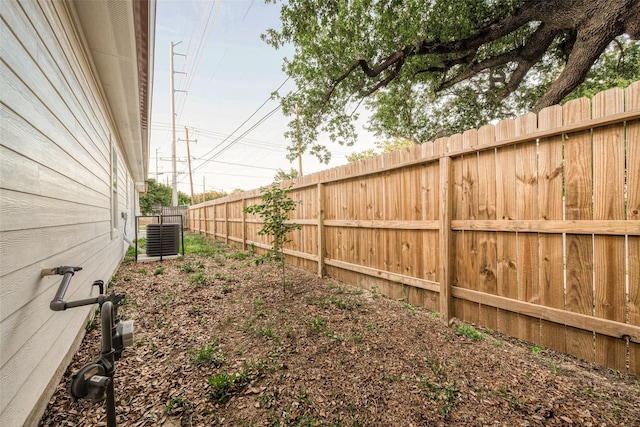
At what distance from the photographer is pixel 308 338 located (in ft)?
8.46

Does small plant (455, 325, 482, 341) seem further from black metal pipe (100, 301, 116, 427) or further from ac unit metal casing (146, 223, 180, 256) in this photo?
ac unit metal casing (146, 223, 180, 256)

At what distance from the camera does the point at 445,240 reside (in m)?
2.79

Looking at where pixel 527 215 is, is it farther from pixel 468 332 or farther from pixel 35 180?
pixel 35 180

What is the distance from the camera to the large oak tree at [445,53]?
13.2ft

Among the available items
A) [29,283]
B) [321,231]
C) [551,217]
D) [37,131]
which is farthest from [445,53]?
[29,283]

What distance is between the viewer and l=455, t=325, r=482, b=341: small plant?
8.28 ft

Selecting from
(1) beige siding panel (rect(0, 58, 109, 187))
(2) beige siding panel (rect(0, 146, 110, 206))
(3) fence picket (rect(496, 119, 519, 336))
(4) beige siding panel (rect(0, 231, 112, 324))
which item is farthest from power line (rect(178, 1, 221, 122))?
(3) fence picket (rect(496, 119, 519, 336))

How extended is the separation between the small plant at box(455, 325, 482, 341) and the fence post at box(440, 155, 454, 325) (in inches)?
5.5

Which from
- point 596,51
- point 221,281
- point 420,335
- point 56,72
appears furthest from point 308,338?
point 596,51

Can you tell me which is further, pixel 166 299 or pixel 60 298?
pixel 166 299

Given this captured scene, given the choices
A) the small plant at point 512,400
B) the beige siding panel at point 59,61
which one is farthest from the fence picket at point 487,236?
the beige siding panel at point 59,61

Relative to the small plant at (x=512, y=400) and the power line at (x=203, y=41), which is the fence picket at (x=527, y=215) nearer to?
the small plant at (x=512, y=400)

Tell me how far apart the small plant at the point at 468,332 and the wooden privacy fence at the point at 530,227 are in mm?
95

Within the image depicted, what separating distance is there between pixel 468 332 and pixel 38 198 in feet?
12.3
